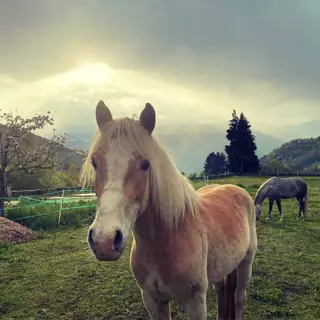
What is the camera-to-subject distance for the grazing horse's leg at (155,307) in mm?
2912

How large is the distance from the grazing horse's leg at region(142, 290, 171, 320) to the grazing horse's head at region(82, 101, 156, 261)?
100 cm

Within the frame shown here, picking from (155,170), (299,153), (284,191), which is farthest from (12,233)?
(299,153)

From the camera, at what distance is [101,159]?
2281 mm

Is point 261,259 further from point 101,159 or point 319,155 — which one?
point 319,155

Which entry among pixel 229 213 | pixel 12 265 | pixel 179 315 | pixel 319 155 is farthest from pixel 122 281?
pixel 319 155

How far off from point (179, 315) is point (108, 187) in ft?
11.4

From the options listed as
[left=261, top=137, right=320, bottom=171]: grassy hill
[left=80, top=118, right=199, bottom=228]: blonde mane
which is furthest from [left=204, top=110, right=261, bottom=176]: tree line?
[left=261, top=137, right=320, bottom=171]: grassy hill

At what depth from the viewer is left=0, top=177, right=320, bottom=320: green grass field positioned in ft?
16.6

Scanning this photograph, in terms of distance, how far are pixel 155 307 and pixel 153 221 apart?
2.82ft

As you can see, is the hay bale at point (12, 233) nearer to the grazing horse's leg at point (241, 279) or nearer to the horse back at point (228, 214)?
the horse back at point (228, 214)

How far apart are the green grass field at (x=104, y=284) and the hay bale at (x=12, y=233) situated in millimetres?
→ 626

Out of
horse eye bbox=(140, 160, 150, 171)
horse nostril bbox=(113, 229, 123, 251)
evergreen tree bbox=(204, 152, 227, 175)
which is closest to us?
horse nostril bbox=(113, 229, 123, 251)

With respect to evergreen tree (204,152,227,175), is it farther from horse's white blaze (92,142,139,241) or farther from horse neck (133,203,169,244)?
horse's white blaze (92,142,139,241)

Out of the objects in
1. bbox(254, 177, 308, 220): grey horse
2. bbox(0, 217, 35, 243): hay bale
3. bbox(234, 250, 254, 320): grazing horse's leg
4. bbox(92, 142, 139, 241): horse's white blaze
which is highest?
bbox(92, 142, 139, 241): horse's white blaze
